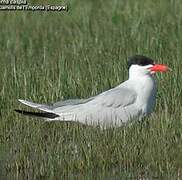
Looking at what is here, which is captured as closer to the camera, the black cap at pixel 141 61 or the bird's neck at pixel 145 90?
the bird's neck at pixel 145 90

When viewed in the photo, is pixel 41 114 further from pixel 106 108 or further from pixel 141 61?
pixel 141 61

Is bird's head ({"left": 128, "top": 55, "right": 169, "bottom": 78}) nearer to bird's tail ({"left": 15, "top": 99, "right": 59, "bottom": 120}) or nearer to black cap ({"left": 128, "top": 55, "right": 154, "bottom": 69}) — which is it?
black cap ({"left": 128, "top": 55, "right": 154, "bottom": 69})

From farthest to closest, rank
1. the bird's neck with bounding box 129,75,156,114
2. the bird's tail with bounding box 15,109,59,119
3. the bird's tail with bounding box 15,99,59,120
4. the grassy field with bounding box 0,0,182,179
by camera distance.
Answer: the bird's neck with bounding box 129,75,156,114 → the bird's tail with bounding box 15,99,59,120 → the bird's tail with bounding box 15,109,59,119 → the grassy field with bounding box 0,0,182,179

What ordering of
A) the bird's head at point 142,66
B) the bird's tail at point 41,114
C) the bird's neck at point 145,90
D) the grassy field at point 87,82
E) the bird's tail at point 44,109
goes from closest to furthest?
the grassy field at point 87,82 → the bird's tail at point 41,114 → the bird's tail at point 44,109 → the bird's neck at point 145,90 → the bird's head at point 142,66

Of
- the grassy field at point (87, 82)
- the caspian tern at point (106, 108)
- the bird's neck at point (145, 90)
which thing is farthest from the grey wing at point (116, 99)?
the grassy field at point (87, 82)

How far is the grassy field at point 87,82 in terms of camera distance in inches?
270

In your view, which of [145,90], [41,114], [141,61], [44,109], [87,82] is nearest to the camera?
[41,114]

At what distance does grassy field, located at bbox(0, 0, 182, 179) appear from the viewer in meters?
6.87

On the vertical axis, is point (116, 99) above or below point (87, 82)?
below

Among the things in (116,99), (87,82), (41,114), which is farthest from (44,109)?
(87,82)

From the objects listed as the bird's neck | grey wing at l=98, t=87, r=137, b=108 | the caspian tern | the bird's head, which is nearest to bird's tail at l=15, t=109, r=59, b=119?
the caspian tern

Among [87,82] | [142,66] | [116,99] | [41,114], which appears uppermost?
[142,66]

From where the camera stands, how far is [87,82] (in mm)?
9383

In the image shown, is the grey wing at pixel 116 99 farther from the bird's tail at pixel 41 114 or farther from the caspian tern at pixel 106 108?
the bird's tail at pixel 41 114
